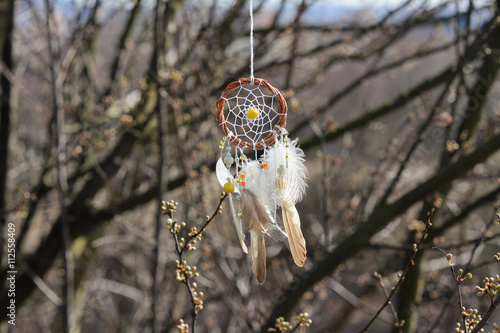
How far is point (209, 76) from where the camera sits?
4.11 metres

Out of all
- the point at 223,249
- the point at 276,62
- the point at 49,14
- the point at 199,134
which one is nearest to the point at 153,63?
the point at 199,134

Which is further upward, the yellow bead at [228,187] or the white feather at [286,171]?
the white feather at [286,171]

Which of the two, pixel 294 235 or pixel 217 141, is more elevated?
pixel 217 141

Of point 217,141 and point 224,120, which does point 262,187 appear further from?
point 217,141

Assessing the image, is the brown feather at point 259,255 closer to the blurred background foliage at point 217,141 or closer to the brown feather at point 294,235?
the brown feather at point 294,235

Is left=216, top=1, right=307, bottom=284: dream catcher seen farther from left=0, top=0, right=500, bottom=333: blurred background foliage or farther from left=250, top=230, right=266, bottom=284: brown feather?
left=0, top=0, right=500, bottom=333: blurred background foliage

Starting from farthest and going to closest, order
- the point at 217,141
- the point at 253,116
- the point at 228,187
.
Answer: the point at 217,141 → the point at 253,116 → the point at 228,187

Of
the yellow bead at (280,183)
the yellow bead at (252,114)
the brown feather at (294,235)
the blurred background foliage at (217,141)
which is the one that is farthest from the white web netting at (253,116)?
the blurred background foliage at (217,141)

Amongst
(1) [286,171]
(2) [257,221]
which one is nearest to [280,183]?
(1) [286,171]

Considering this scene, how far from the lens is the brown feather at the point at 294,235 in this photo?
5.74ft

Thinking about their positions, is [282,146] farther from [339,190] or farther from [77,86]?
[339,190]

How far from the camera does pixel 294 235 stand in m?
1.77

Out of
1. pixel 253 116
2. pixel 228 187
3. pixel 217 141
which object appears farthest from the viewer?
pixel 217 141

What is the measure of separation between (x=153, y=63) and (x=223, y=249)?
1730mm
